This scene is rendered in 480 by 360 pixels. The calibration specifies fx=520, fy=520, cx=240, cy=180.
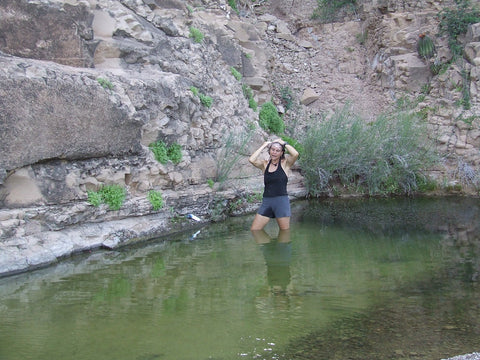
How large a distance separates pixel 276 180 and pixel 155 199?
6.98 ft

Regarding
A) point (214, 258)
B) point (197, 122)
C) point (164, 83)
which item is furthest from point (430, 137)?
point (214, 258)

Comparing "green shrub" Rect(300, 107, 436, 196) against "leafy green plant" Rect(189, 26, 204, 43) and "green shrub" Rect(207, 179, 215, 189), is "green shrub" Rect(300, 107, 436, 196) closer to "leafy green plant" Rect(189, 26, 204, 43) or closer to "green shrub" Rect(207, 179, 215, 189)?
"green shrub" Rect(207, 179, 215, 189)

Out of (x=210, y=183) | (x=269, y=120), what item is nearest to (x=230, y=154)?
(x=210, y=183)

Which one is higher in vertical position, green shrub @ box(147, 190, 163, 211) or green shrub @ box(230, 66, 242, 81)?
green shrub @ box(230, 66, 242, 81)

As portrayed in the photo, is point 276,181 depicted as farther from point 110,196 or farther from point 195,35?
point 195,35

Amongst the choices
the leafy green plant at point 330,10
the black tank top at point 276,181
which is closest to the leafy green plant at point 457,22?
the leafy green plant at point 330,10

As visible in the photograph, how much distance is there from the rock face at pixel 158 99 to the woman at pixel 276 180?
5.02 feet

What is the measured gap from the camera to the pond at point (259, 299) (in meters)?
4.33

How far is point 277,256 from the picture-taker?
725cm

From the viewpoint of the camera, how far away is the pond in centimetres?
433

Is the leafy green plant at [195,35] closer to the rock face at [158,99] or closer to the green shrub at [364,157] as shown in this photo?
the rock face at [158,99]

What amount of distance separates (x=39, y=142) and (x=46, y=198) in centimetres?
81

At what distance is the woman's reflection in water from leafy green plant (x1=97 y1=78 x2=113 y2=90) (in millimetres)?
3354

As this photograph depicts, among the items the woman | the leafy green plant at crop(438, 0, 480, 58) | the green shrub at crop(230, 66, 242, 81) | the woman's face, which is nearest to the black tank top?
the woman
